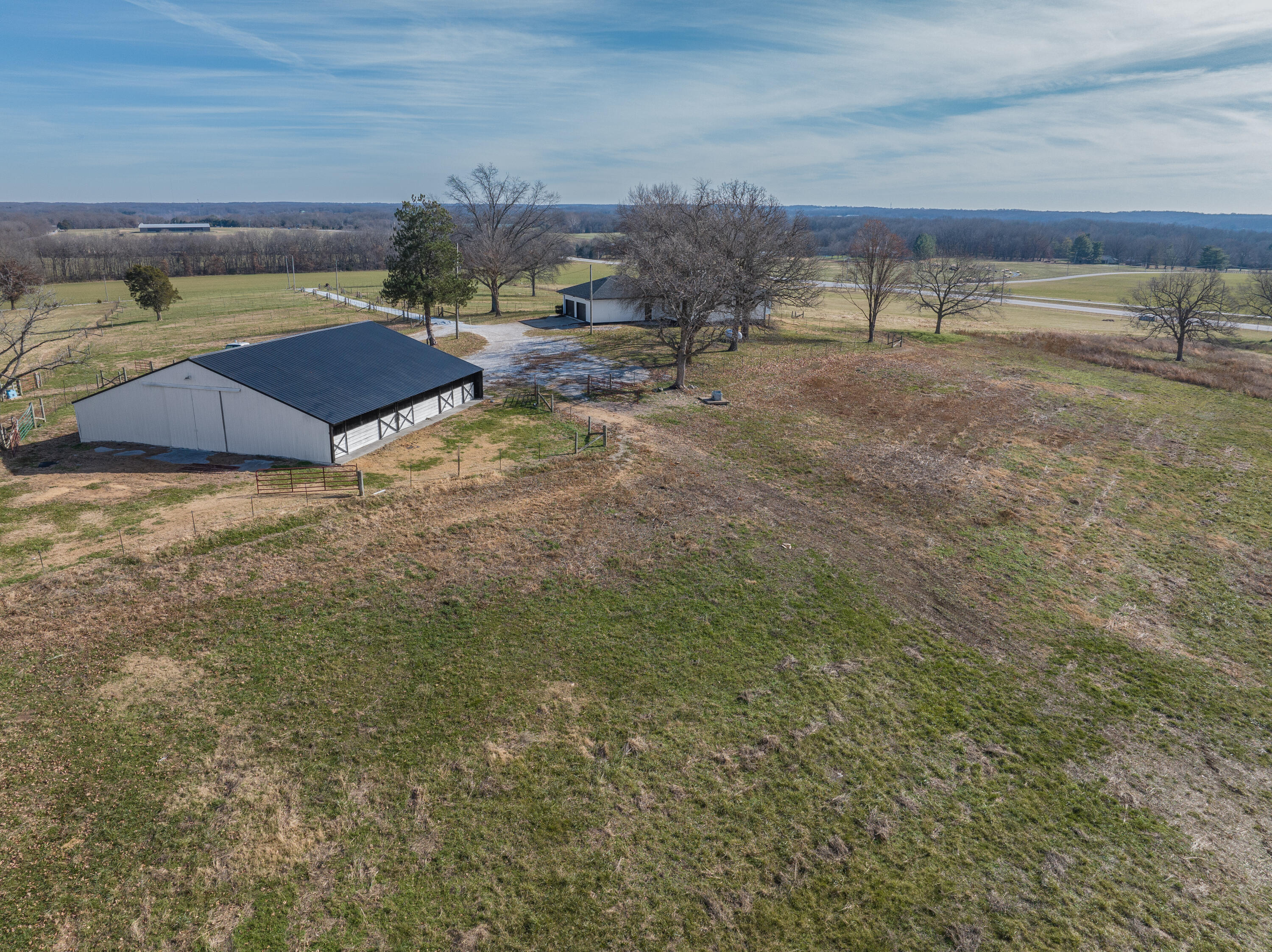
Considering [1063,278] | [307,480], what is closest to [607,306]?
[307,480]

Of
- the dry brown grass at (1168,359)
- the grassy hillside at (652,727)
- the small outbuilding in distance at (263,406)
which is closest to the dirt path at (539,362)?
the small outbuilding in distance at (263,406)

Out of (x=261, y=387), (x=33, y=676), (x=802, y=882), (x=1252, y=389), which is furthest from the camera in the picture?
(x=1252, y=389)

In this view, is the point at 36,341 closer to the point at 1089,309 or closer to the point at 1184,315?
the point at 1184,315

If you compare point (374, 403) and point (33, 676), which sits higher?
point (374, 403)

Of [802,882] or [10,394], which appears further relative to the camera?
[10,394]

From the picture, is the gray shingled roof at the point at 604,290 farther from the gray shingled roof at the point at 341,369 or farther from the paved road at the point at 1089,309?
the paved road at the point at 1089,309

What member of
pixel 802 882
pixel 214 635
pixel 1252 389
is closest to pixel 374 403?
pixel 214 635

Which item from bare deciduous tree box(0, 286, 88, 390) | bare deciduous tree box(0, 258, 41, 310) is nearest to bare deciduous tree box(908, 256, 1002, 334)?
bare deciduous tree box(0, 286, 88, 390)

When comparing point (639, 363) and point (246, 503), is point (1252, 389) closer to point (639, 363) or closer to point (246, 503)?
point (639, 363)
